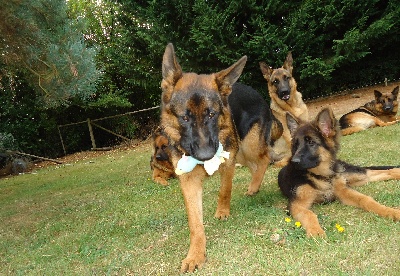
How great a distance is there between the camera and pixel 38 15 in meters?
6.46

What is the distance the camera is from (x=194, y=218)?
3656mm

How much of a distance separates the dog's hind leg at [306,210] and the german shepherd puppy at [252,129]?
1.25 metres

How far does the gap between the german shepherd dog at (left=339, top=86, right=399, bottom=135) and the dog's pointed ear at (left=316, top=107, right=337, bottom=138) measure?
544 centimetres

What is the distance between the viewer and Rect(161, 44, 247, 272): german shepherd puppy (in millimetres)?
3467

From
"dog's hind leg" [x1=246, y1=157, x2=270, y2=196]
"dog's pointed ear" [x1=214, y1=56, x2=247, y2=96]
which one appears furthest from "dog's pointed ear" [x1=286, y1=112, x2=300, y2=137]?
"dog's pointed ear" [x1=214, y1=56, x2=247, y2=96]

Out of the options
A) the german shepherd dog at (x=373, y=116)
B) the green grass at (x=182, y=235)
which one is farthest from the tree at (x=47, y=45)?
the german shepherd dog at (x=373, y=116)

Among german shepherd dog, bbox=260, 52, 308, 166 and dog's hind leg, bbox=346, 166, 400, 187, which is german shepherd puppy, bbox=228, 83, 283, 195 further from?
german shepherd dog, bbox=260, 52, 308, 166

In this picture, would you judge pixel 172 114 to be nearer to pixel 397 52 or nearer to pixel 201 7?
pixel 201 7

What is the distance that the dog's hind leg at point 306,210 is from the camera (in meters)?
3.51

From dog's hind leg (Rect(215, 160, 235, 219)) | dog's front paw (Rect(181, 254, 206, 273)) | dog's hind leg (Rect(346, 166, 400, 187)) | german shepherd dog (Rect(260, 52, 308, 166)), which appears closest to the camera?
dog's front paw (Rect(181, 254, 206, 273))

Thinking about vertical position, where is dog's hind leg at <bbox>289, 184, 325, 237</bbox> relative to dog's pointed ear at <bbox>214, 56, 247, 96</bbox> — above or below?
below

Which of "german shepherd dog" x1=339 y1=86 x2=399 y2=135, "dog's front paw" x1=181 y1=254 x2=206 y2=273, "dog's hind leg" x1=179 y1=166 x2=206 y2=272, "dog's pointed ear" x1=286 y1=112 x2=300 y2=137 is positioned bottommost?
"german shepherd dog" x1=339 y1=86 x2=399 y2=135

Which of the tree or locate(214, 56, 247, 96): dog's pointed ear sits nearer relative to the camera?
locate(214, 56, 247, 96): dog's pointed ear

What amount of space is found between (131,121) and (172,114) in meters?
15.5
